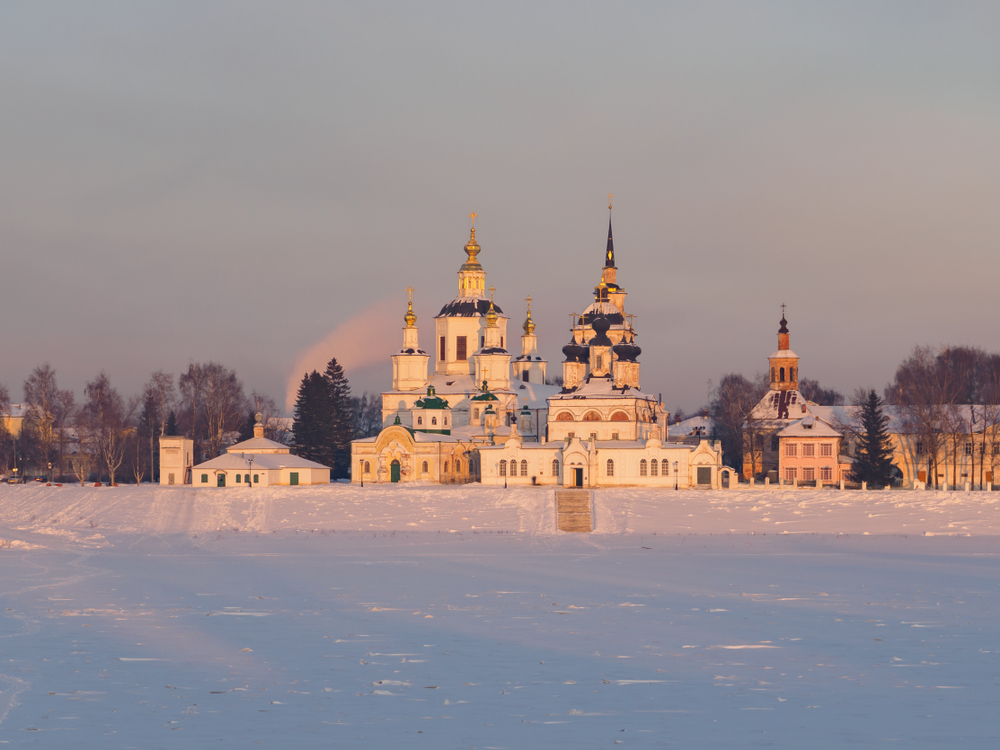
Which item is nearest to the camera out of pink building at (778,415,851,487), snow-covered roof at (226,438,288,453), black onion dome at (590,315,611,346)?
snow-covered roof at (226,438,288,453)

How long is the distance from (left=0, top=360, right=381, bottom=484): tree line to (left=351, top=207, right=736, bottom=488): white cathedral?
7.76 meters

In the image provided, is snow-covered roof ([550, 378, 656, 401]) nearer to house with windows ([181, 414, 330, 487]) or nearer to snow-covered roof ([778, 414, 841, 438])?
snow-covered roof ([778, 414, 841, 438])

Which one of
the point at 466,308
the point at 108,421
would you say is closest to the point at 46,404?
the point at 108,421

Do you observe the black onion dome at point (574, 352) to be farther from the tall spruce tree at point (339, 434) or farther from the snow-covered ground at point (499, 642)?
the snow-covered ground at point (499, 642)

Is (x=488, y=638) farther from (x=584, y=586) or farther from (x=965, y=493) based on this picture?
(x=965, y=493)

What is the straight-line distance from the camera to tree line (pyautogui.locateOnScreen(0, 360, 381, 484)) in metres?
72.2

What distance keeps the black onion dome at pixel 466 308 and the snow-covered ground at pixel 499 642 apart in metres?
41.2

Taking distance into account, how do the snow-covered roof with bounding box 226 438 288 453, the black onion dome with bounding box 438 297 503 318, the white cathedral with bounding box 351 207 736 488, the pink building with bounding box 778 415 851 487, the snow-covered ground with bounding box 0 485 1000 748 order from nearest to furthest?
the snow-covered ground with bounding box 0 485 1000 748, the white cathedral with bounding box 351 207 736 488, the snow-covered roof with bounding box 226 438 288 453, the pink building with bounding box 778 415 851 487, the black onion dome with bounding box 438 297 503 318

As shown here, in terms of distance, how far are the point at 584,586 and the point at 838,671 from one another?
10.1 m

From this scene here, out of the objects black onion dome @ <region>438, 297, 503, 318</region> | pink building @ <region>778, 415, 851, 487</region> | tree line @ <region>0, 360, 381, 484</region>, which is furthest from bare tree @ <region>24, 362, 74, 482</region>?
pink building @ <region>778, 415, 851, 487</region>

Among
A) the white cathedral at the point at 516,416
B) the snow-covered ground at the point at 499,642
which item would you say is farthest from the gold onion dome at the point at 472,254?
the snow-covered ground at the point at 499,642

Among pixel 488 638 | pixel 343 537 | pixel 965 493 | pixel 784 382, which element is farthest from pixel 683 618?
pixel 784 382

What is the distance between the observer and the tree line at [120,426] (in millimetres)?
72188

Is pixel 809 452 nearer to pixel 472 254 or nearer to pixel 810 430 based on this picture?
pixel 810 430
